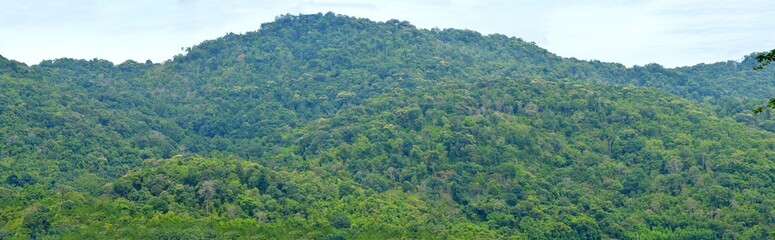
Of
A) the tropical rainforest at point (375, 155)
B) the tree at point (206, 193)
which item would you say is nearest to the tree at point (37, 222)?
the tropical rainforest at point (375, 155)

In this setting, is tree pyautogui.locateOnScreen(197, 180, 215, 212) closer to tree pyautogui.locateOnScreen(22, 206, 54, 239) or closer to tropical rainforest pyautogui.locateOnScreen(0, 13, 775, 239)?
tropical rainforest pyautogui.locateOnScreen(0, 13, 775, 239)

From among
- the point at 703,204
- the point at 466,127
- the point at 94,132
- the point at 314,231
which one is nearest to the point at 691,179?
the point at 703,204

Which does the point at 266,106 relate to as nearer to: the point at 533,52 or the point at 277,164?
the point at 277,164

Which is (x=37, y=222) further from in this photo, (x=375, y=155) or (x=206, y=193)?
(x=375, y=155)

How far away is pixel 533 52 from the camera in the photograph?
137000mm

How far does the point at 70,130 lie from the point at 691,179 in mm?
49910

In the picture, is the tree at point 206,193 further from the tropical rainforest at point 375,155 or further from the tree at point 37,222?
the tree at point 37,222

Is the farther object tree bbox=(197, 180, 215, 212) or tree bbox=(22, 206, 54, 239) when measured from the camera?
tree bbox=(197, 180, 215, 212)

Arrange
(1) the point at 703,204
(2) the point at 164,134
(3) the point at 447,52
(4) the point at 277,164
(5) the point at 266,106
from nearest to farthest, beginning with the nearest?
(1) the point at 703,204
(4) the point at 277,164
(2) the point at 164,134
(5) the point at 266,106
(3) the point at 447,52

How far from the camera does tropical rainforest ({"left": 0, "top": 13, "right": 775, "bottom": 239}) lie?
68.0 metres

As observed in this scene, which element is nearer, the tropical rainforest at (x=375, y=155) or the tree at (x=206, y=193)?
the tree at (x=206, y=193)

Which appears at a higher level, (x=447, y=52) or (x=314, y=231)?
(x=447, y=52)

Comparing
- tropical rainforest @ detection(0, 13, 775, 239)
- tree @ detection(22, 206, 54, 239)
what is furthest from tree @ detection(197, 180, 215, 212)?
tree @ detection(22, 206, 54, 239)

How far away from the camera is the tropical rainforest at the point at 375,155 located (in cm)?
6800
